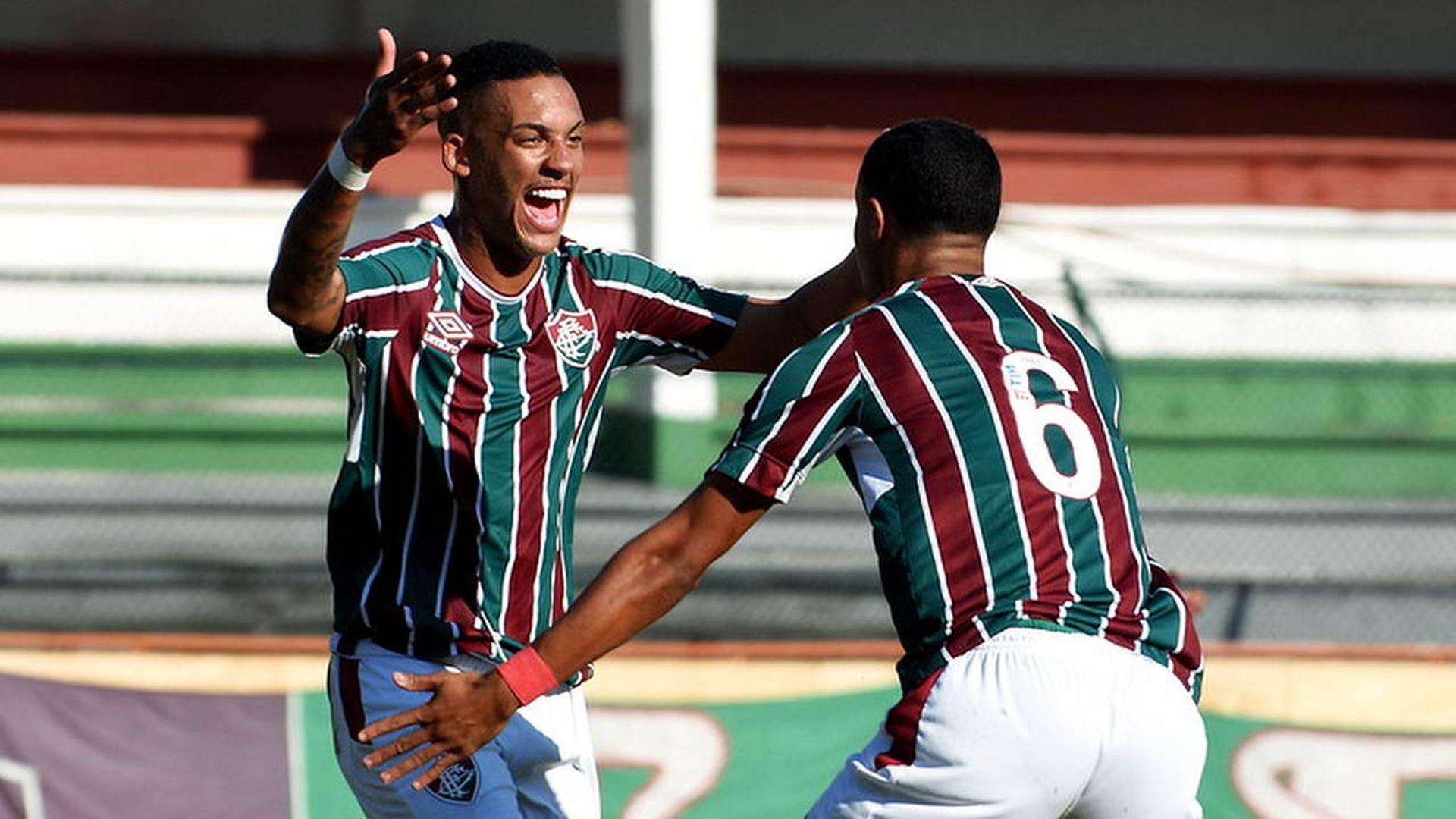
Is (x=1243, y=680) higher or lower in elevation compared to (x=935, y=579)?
lower

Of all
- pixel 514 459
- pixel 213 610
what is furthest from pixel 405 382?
pixel 213 610

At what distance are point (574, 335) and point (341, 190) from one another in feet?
2.85

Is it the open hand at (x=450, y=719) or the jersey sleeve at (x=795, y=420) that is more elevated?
the jersey sleeve at (x=795, y=420)

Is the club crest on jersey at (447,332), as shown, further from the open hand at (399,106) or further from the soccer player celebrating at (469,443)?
the open hand at (399,106)

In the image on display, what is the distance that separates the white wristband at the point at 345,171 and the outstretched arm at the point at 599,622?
0.84 meters

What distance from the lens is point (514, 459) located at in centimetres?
443

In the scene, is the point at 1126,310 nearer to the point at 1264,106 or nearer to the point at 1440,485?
the point at 1440,485

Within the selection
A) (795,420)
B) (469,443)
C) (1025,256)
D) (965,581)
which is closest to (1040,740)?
(965,581)

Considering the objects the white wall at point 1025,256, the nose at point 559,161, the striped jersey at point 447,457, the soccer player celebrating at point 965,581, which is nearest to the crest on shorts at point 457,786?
the striped jersey at point 447,457

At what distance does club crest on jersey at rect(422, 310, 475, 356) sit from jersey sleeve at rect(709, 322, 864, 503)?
0.86m

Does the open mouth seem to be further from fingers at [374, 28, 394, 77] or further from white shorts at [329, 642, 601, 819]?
white shorts at [329, 642, 601, 819]

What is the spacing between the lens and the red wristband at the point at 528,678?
366cm

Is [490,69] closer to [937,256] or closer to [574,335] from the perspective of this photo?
[574,335]

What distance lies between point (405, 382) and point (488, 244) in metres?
0.36
